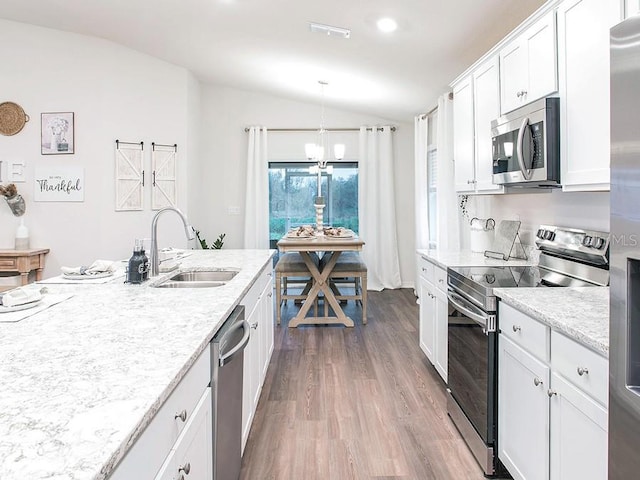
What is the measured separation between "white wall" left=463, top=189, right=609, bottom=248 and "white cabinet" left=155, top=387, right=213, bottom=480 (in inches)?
75.8

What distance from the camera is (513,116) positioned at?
2.38 meters

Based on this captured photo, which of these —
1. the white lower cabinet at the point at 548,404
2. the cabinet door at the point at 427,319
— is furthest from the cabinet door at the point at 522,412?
the cabinet door at the point at 427,319

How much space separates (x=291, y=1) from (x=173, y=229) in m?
3.23

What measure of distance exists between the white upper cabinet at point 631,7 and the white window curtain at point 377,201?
4983mm

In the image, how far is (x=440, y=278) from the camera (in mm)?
2922

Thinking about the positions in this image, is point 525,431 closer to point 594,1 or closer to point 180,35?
point 594,1

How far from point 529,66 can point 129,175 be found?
4.51 m

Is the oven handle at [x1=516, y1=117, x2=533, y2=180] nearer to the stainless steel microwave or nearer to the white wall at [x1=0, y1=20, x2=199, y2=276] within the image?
the stainless steel microwave

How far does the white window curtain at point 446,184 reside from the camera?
4.62 meters

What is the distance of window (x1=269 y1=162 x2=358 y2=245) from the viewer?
22.4 feet

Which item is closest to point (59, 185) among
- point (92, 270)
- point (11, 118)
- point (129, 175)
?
point (129, 175)

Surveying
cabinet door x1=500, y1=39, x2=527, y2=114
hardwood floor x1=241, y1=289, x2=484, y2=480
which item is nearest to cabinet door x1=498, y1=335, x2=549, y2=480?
hardwood floor x1=241, y1=289, x2=484, y2=480

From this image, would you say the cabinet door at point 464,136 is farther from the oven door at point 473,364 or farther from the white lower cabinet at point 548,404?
the white lower cabinet at point 548,404

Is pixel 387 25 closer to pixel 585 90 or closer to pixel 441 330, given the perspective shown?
pixel 585 90
